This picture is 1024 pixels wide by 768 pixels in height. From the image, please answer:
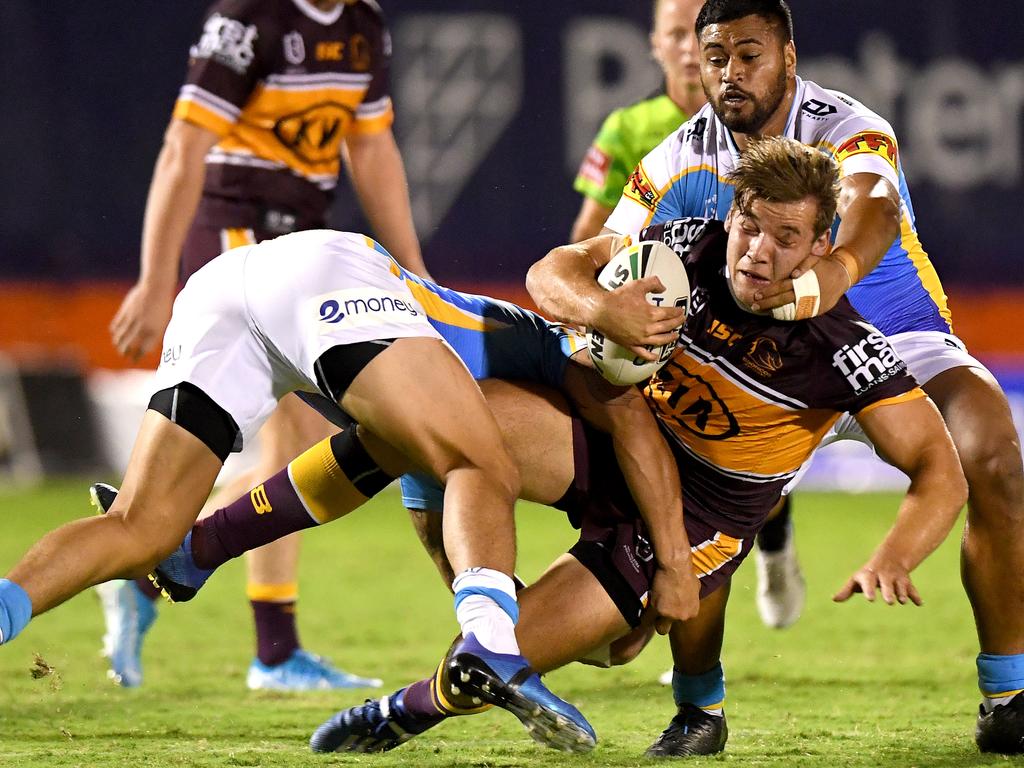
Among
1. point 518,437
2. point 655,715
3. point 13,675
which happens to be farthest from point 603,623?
point 13,675

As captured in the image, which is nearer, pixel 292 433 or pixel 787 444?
pixel 787 444

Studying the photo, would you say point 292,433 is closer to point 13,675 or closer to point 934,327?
point 13,675

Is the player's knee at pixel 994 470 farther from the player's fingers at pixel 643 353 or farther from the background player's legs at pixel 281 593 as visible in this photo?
the background player's legs at pixel 281 593

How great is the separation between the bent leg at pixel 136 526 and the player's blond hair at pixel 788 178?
56.2 inches

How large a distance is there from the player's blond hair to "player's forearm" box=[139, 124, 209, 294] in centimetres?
221

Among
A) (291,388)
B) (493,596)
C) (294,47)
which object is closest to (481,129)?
(294,47)

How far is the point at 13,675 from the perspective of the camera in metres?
5.30

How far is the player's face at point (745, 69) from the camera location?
430cm

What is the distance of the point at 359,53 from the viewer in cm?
573

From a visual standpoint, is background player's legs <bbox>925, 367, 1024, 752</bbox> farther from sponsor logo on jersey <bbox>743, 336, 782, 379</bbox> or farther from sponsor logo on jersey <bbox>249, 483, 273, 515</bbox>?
sponsor logo on jersey <bbox>249, 483, 273, 515</bbox>

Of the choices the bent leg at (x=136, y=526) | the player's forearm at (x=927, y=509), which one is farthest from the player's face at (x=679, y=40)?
the bent leg at (x=136, y=526)

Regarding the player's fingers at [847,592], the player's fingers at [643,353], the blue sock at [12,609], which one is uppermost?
the player's fingers at [643,353]

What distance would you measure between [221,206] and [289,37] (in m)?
0.65

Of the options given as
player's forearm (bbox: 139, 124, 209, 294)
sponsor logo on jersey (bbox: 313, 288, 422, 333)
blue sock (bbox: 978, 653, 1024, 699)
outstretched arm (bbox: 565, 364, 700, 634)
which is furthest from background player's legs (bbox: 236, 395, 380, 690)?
blue sock (bbox: 978, 653, 1024, 699)
